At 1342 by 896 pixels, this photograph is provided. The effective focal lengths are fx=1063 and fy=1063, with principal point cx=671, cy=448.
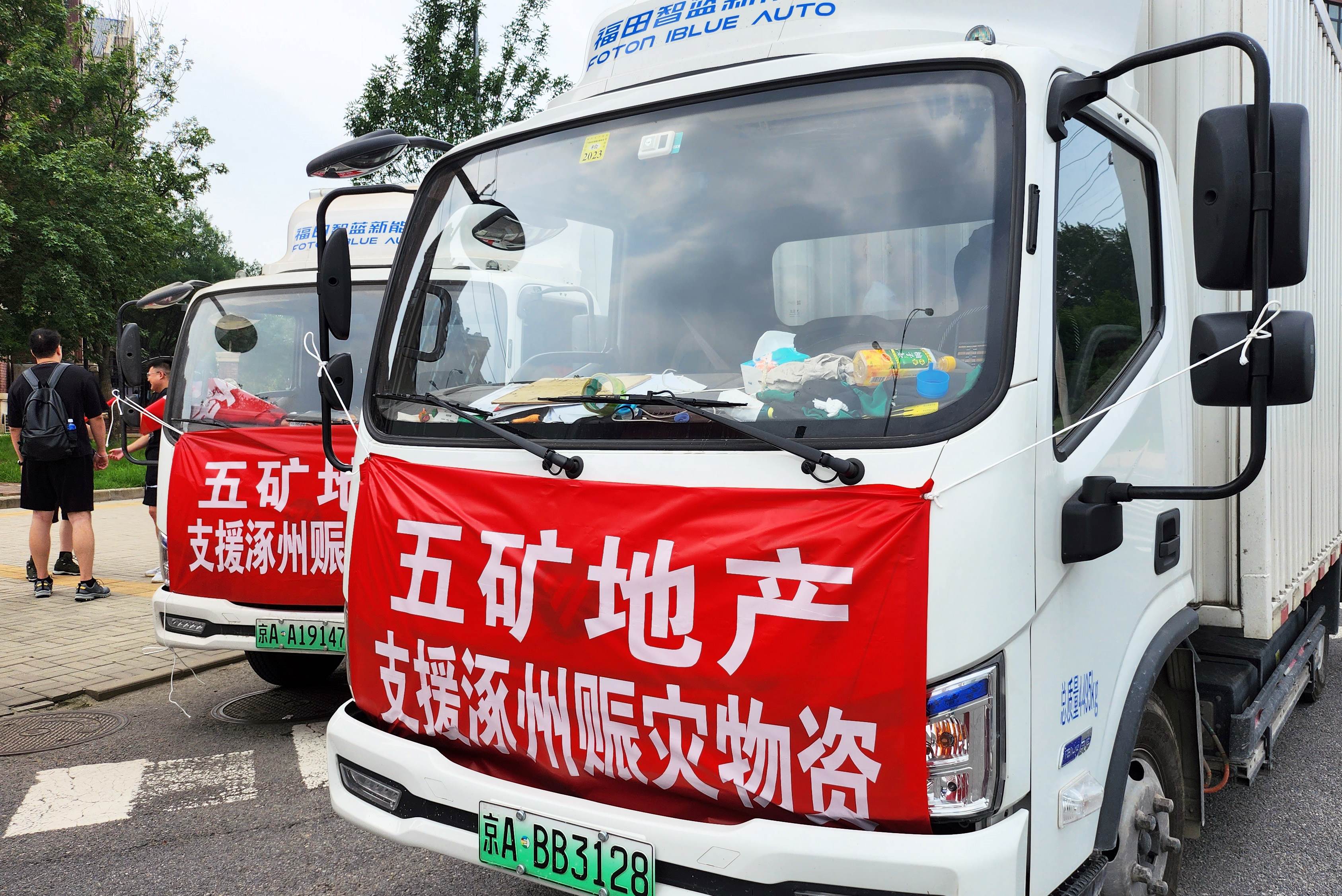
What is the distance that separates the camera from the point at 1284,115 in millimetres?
1953

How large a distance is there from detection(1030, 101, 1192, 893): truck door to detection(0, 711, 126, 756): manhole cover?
4594 millimetres

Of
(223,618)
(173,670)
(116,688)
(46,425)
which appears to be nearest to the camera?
(223,618)

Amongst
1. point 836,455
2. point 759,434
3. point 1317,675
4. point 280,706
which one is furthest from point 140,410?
point 1317,675

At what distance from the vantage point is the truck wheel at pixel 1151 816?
2639 mm

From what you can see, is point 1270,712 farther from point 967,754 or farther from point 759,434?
point 759,434

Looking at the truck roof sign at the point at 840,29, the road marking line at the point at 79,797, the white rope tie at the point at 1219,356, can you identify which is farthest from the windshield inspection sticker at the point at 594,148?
the road marking line at the point at 79,797

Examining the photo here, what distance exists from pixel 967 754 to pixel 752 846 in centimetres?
44

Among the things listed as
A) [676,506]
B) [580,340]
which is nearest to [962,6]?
[580,340]

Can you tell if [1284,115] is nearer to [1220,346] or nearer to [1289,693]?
[1220,346]

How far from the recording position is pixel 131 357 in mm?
5488

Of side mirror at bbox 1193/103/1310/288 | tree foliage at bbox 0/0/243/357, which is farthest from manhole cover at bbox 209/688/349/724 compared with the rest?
tree foliage at bbox 0/0/243/357

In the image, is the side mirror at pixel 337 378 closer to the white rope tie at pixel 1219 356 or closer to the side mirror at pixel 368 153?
the side mirror at pixel 368 153

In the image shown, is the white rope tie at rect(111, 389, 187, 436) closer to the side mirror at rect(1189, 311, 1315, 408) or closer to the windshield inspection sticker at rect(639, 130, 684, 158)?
the windshield inspection sticker at rect(639, 130, 684, 158)

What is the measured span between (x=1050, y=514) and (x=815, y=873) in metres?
0.82
